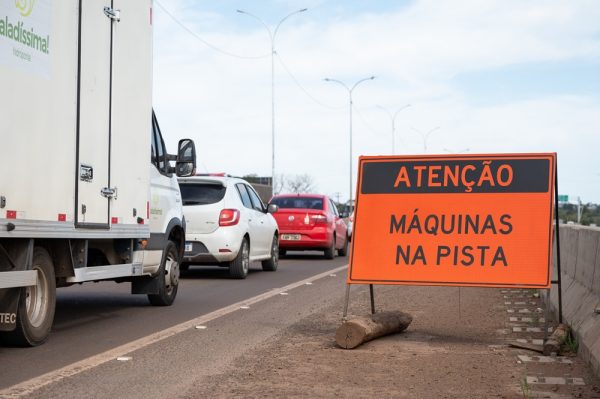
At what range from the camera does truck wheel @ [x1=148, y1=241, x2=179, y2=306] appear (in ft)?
37.3

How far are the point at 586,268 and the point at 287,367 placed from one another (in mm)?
3963

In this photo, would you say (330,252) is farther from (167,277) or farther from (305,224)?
(167,277)

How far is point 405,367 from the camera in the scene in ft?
24.1

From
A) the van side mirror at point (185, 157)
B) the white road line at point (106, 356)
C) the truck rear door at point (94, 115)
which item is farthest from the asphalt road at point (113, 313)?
the van side mirror at point (185, 157)

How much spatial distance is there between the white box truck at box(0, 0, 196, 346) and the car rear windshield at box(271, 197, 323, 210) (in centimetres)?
1207

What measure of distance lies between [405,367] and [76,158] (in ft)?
11.5

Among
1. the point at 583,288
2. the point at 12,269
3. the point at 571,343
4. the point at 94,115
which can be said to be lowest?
the point at 571,343

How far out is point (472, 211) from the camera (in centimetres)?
905

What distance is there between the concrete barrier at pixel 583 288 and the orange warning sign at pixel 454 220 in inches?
22.9

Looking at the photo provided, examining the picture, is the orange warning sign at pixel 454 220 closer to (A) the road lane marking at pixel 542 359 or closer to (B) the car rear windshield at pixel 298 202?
(A) the road lane marking at pixel 542 359

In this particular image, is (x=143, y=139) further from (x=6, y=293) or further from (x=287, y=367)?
(x=287, y=367)

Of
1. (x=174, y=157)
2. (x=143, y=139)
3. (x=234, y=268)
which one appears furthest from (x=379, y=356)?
(x=234, y=268)

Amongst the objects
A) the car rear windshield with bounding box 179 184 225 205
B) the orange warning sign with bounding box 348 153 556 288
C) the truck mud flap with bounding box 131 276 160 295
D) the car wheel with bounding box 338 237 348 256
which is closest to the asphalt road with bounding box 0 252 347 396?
the truck mud flap with bounding box 131 276 160 295

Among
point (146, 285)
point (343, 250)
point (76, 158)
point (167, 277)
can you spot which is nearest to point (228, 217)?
point (167, 277)
